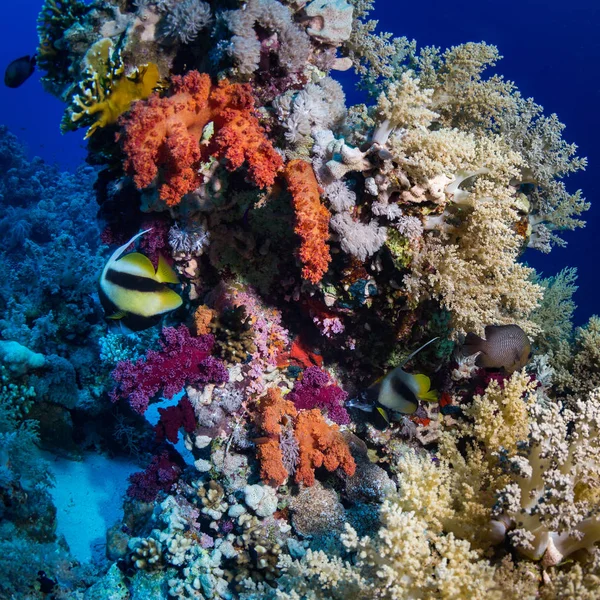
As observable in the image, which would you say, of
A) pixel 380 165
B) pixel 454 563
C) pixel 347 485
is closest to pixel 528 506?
pixel 454 563

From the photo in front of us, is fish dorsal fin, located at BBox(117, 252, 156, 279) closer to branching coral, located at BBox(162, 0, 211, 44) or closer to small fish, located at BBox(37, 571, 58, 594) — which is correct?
branching coral, located at BBox(162, 0, 211, 44)

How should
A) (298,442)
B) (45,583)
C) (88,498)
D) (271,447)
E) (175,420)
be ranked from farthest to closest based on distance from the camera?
1. (88,498)
2. (175,420)
3. (45,583)
4. (298,442)
5. (271,447)

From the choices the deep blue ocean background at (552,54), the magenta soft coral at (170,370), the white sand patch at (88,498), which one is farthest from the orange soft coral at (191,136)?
the deep blue ocean background at (552,54)

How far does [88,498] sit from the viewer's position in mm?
5113

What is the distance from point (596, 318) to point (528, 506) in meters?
3.76

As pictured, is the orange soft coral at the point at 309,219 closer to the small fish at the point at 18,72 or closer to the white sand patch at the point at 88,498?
the white sand patch at the point at 88,498

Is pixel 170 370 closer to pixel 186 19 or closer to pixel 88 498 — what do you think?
pixel 88 498

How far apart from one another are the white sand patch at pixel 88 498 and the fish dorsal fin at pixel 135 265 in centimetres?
358

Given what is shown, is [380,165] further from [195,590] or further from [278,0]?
[195,590]

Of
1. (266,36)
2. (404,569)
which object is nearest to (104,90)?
(266,36)

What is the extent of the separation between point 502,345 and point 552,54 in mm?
32407

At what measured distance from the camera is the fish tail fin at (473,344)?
3.88 meters

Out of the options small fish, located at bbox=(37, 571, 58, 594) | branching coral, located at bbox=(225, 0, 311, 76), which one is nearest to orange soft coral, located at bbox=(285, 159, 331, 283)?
branching coral, located at bbox=(225, 0, 311, 76)

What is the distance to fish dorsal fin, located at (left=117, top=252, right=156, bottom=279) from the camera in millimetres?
2668
